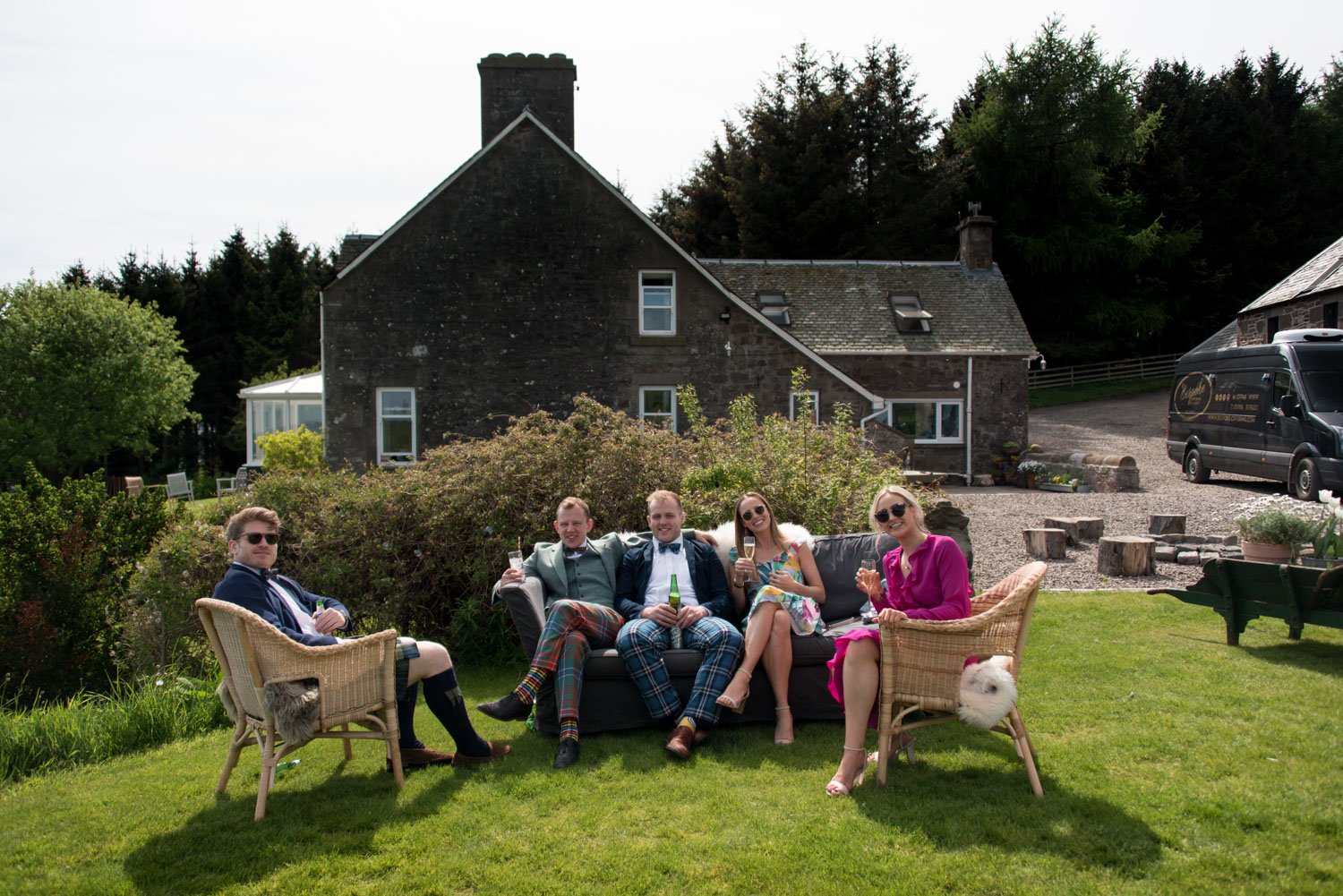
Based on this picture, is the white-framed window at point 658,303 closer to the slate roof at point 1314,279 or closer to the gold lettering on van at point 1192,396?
the gold lettering on van at point 1192,396

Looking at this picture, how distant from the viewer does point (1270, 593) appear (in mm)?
6531

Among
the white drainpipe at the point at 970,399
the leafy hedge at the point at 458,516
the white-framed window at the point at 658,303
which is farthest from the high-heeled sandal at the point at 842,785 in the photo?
the white drainpipe at the point at 970,399

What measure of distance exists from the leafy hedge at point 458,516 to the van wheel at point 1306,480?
33.5ft

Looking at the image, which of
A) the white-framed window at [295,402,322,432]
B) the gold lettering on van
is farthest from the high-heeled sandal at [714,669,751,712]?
the white-framed window at [295,402,322,432]

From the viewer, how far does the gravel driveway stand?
1003 centimetres

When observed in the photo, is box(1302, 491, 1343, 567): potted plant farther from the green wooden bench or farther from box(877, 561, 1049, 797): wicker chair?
box(877, 561, 1049, 797): wicker chair

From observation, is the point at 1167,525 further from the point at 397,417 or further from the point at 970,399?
the point at 397,417

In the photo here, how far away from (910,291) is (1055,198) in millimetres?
15765

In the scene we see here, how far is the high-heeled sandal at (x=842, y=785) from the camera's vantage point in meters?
4.27

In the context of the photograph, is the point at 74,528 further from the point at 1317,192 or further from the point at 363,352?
the point at 1317,192

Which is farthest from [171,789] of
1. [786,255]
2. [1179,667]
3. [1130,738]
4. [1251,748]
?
[786,255]

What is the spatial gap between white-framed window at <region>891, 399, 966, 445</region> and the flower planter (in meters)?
16.3

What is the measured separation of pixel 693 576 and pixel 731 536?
1.85ft

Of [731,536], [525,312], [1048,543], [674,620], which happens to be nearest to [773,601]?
[674,620]
